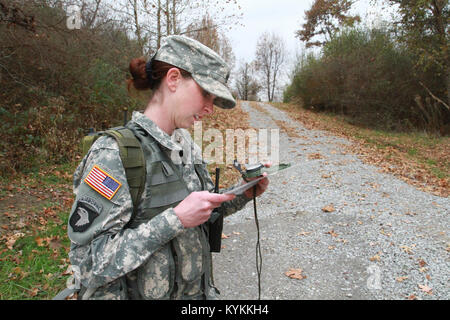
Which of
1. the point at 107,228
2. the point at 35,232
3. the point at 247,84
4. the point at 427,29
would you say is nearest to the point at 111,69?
the point at 35,232

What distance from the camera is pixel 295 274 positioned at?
383cm

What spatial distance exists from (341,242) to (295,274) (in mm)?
1127

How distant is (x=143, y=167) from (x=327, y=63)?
2166 centimetres

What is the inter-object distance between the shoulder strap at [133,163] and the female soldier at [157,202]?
0.08 feet

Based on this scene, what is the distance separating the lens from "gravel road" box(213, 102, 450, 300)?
3.58 meters

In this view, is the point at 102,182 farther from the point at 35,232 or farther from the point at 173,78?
the point at 35,232

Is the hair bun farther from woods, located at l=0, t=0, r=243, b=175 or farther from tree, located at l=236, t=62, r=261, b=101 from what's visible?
tree, located at l=236, t=62, r=261, b=101

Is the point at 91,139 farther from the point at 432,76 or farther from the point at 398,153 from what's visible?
the point at 432,76

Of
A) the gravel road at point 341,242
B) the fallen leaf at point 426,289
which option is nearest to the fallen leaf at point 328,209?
the gravel road at point 341,242

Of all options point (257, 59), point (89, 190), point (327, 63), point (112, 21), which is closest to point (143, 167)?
point (89, 190)

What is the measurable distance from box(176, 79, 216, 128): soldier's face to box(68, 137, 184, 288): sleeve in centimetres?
39

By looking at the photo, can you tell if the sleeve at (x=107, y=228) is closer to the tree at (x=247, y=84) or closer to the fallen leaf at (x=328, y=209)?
the fallen leaf at (x=328, y=209)

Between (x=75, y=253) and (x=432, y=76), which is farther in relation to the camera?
(x=432, y=76)

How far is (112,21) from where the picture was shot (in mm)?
10562
